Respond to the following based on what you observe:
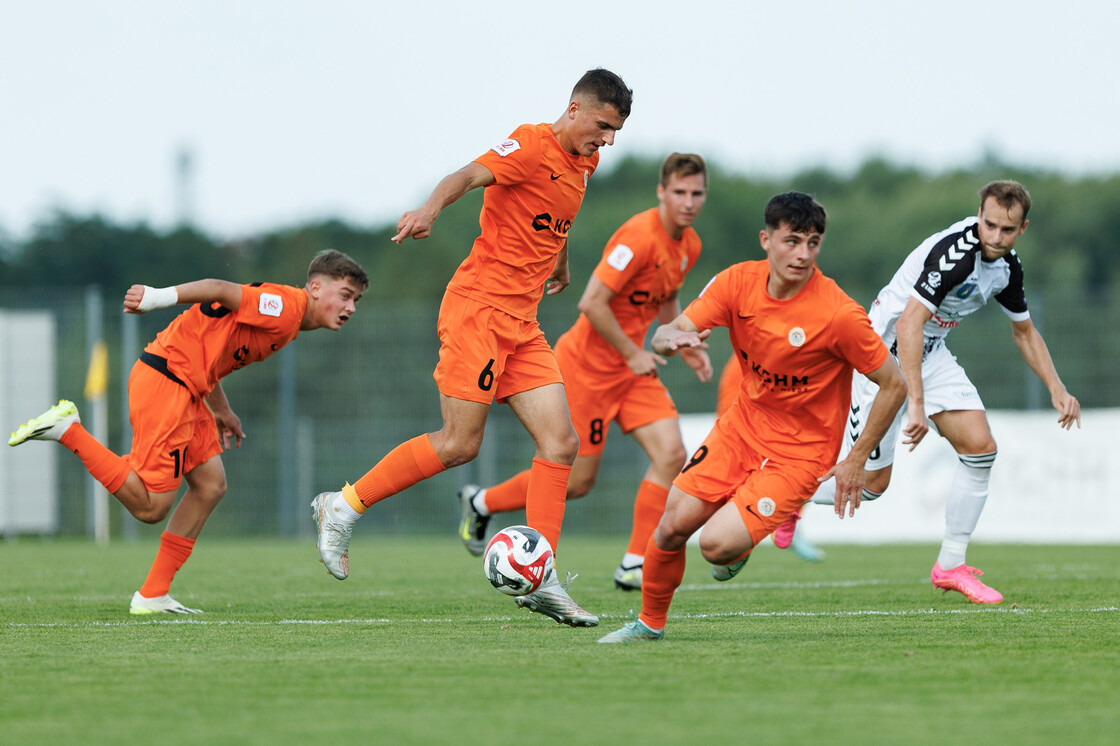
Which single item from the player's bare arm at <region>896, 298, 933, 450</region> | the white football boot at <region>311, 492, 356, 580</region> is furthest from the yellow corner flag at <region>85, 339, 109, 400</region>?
the player's bare arm at <region>896, 298, 933, 450</region>

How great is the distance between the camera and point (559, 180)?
6.27m

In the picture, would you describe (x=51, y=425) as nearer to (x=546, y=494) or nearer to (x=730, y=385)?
(x=546, y=494)

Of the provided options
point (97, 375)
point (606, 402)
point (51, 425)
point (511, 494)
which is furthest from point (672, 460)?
point (97, 375)

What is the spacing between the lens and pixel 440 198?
561 cm

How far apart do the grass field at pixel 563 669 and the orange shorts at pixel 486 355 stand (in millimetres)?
1032

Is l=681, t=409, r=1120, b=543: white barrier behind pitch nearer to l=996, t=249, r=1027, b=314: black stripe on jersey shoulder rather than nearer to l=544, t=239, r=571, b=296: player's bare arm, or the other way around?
l=996, t=249, r=1027, b=314: black stripe on jersey shoulder

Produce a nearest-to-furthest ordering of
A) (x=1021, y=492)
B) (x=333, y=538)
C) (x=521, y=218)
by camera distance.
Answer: (x=333, y=538)
(x=521, y=218)
(x=1021, y=492)

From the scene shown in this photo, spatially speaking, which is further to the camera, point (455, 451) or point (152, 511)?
point (152, 511)

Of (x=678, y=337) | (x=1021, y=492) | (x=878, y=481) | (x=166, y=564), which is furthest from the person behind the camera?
(x=1021, y=492)

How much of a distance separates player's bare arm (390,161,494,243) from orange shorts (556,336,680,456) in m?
2.41

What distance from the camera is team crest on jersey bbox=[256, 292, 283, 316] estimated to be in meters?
6.56

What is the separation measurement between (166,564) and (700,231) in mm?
41540

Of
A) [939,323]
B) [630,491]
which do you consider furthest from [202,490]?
[630,491]

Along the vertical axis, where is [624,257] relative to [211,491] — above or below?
above
